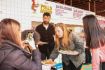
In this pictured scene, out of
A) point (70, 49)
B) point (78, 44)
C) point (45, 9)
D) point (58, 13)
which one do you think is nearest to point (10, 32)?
point (78, 44)

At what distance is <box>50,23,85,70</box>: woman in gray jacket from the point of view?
13.7ft

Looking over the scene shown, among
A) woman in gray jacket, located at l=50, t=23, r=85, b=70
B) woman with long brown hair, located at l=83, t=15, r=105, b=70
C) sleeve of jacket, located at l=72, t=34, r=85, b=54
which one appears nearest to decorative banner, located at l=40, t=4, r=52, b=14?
woman in gray jacket, located at l=50, t=23, r=85, b=70

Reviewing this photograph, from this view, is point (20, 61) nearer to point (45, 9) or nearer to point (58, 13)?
point (45, 9)

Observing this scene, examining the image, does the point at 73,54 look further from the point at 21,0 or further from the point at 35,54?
the point at 35,54

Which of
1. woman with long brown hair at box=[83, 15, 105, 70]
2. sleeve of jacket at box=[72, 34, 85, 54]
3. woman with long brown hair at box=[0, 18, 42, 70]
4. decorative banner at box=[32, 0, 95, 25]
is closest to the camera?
woman with long brown hair at box=[0, 18, 42, 70]

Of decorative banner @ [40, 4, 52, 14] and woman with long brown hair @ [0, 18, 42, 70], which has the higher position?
decorative banner @ [40, 4, 52, 14]

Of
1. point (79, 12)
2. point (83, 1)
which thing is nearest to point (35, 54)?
point (79, 12)

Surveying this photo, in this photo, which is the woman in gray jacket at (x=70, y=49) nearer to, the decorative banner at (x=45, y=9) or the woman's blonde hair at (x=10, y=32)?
the decorative banner at (x=45, y=9)

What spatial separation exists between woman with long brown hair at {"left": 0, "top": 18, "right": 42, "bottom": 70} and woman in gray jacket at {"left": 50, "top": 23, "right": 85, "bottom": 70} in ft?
7.14

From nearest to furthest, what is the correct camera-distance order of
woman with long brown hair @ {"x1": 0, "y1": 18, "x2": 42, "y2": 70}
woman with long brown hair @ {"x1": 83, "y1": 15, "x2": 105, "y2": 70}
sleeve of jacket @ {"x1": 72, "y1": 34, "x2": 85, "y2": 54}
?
woman with long brown hair @ {"x1": 0, "y1": 18, "x2": 42, "y2": 70} → woman with long brown hair @ {"x1": 83, "y1": 15, "x2": 105, "y2": 70} → sleeve of jacket @ {"x1": 72, "y1": 34, "x2": 85, "y2": 54}

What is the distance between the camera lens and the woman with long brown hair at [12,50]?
199cm

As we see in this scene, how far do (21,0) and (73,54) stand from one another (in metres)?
1.31

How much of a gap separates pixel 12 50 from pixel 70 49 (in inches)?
93.7

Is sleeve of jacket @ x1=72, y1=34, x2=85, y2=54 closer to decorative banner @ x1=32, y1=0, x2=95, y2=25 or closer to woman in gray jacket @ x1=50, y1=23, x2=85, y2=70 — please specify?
woman in gray jacket @ x1=50, y1=23, x2=85, y2=70
